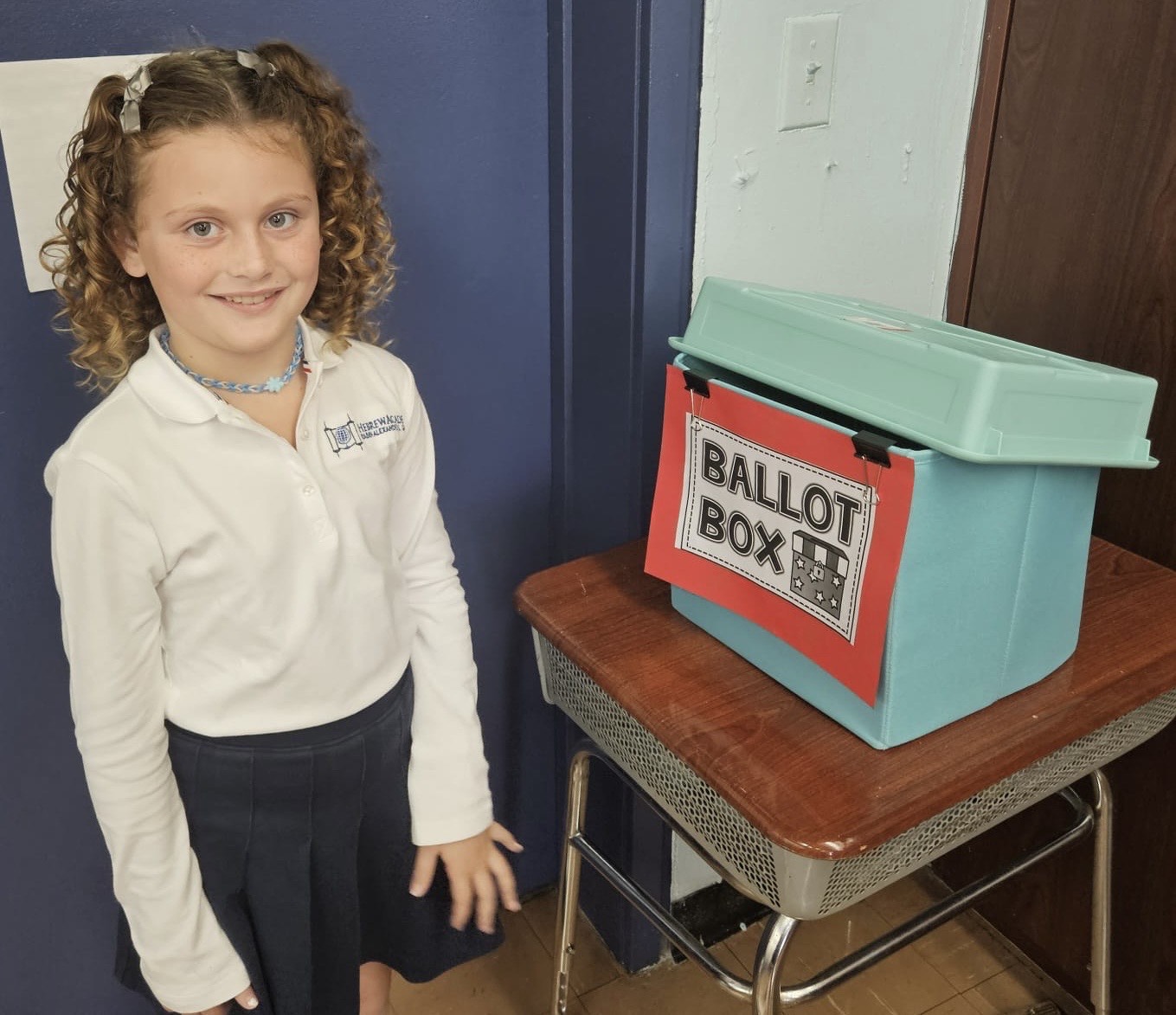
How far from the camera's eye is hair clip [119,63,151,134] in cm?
83

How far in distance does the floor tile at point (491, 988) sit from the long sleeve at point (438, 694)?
0.51 m

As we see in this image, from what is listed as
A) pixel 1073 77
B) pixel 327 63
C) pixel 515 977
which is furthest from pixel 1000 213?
pixel 515 977

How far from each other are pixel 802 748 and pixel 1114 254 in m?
0.67

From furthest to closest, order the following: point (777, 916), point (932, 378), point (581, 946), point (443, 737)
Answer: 1. point (581, 946)
2. point (443, 737)
3. point (777, 916)
4. point (932, 378)

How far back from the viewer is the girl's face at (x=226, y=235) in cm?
83

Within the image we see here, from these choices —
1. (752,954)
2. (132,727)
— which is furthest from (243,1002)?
(752,954)

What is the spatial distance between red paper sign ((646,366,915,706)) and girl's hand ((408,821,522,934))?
309 millimetres

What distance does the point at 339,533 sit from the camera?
94cm

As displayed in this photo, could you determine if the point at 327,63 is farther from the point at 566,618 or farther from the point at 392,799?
the point at 392,799

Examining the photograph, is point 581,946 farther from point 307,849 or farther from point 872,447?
point 872,447

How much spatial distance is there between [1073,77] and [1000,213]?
163 millimetres

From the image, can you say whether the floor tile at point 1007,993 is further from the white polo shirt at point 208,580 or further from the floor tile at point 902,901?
the white polo shirt at point 208,580

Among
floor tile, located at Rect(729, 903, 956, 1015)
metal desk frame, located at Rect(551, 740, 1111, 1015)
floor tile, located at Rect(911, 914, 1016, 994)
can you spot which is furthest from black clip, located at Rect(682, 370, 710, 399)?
floor tile, located at Rect(911, 914, 1016, 994)

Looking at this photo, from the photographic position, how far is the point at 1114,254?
1.20m
